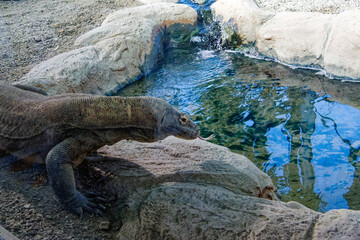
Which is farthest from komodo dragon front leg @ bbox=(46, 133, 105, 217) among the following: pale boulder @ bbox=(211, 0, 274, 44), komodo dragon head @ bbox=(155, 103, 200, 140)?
pale boulder @ bbox=(211, 0, 274, 44)

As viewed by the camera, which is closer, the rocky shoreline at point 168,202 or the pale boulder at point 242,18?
the rocky shoreline at point 168,202

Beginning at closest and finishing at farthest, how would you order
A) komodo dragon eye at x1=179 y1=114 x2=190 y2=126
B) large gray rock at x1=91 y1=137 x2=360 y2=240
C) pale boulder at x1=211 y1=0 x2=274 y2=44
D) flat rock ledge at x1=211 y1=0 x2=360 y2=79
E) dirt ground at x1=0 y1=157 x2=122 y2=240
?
1. large gray rock at x1=91 y1=137 x2=360 y2=240
2. dirt ground at x1=0 y1=157 x2=122 y2=240
3. komodo dragon eye at x1=179 y1=114 x2=190 y2=126
4. flat rock ledge at x1=211 y1=0 x2=360 y2=79
5. pale boulder at x1=211 y1=0 x2=274 y2=44

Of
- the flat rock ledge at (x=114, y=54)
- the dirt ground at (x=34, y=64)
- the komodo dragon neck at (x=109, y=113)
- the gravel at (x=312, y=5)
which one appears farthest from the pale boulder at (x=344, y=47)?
the dirt ground at (x=34, y=64)

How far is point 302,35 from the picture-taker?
289 inches

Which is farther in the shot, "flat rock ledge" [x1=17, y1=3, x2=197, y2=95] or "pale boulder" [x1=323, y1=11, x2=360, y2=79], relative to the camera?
"pale boulder" [x1=323, y1=11, x2=360, y2=79]

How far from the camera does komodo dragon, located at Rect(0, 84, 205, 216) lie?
296 cm

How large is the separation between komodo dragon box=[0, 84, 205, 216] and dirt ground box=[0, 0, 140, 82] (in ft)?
9.43

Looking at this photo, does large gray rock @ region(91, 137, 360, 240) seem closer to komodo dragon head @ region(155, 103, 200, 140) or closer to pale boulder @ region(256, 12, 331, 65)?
komodo dragon head @ region(155, 103, 200, 140)

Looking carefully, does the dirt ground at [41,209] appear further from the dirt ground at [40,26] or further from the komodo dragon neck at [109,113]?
the dirt ground at [40,26]

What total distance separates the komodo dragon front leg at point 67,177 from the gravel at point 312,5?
761 cm

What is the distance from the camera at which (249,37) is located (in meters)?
8.51

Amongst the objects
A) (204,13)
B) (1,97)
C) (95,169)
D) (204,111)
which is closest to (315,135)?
(204,111)

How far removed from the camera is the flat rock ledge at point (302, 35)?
260 inches

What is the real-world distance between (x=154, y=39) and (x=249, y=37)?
2.47 metres
